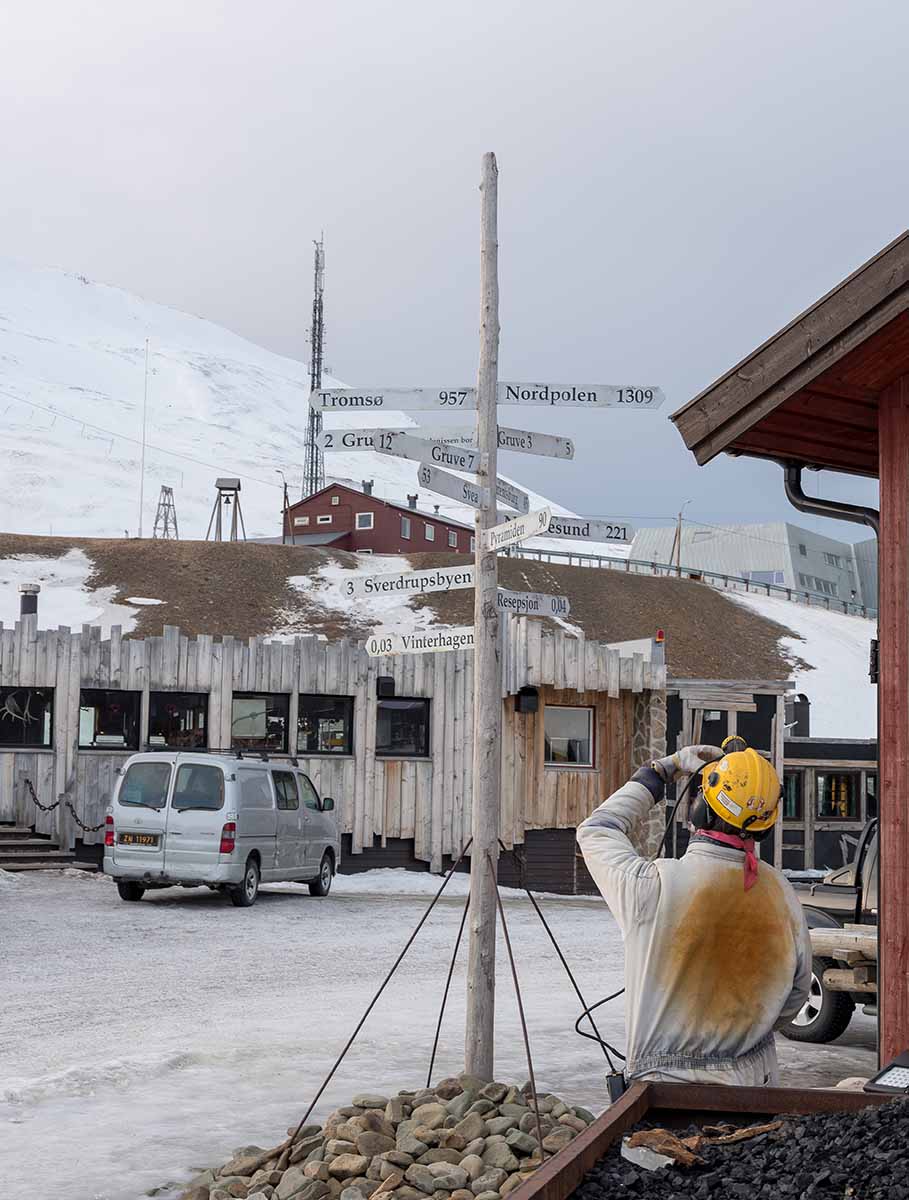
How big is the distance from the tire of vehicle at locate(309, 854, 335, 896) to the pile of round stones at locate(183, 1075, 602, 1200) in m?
14.0

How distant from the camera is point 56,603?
215 feet

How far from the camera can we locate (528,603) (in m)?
8.51

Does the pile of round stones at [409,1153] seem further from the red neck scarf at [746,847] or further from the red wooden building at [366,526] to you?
the red wooden building at [366,526]

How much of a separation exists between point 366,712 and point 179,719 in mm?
2863

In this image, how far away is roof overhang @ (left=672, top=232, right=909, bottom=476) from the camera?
5941 millimetres

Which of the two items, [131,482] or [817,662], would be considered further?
[131,482]

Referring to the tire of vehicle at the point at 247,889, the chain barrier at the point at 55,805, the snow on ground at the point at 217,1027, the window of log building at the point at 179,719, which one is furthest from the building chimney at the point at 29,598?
the tire of vehicle at the point at 247,889

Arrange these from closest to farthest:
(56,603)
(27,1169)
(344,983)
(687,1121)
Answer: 1. (687,1121)
2. (27,1169)
3. (344,983)
4. (56,603)

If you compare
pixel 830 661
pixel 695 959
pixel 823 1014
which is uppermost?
pixel 830 661

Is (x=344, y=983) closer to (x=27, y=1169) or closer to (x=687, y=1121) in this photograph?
(x=27, y=1169)

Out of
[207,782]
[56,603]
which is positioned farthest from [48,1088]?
[56,603]

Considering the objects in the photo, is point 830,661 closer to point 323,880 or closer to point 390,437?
point 323,880

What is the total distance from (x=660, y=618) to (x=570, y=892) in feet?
164

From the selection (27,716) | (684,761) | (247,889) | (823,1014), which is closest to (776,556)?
(27,716)
